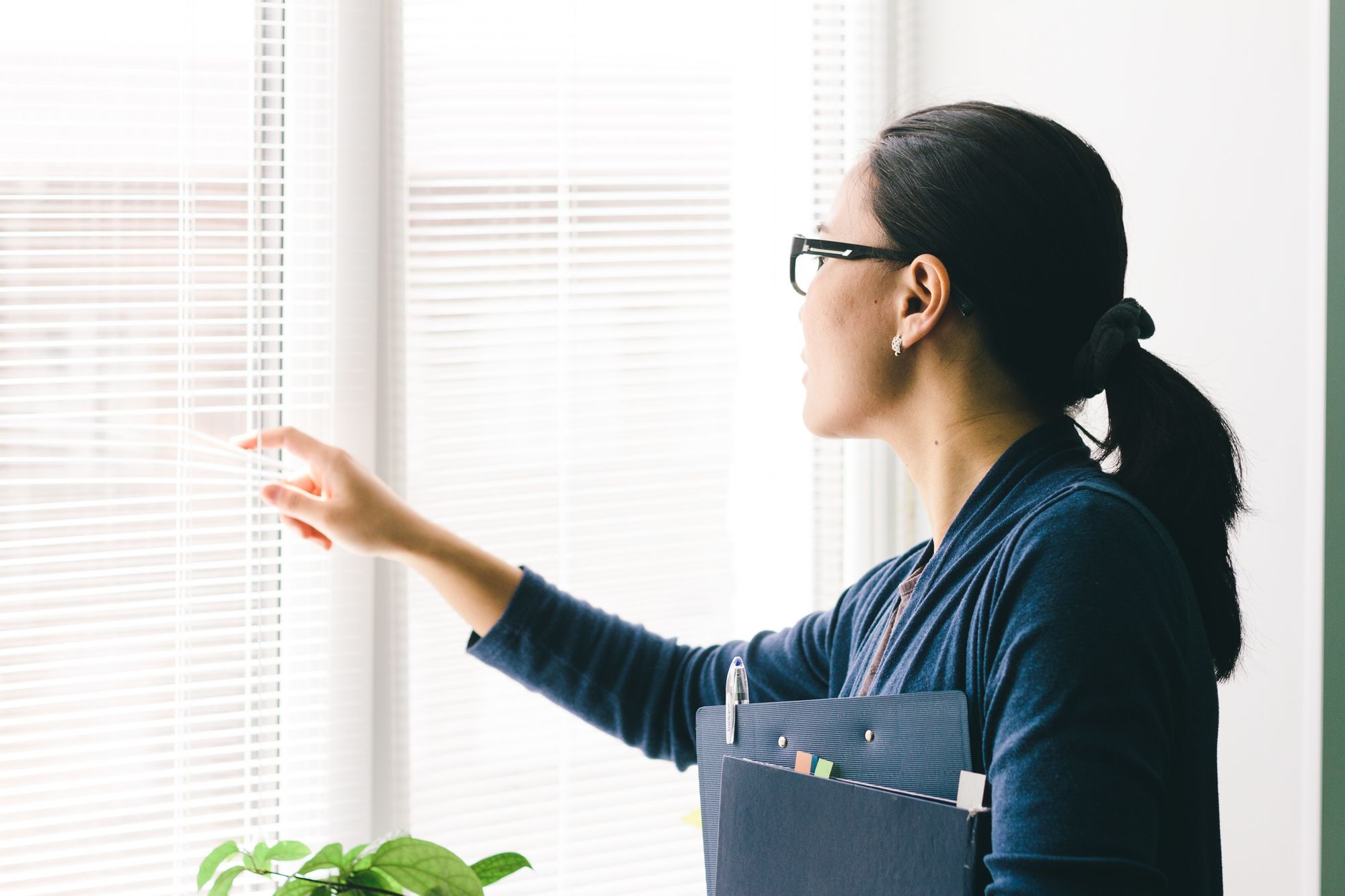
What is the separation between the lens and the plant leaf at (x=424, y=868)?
100cm

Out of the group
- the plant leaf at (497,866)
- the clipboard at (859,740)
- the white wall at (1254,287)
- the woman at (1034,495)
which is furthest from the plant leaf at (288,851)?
the white wall at (1254,287)

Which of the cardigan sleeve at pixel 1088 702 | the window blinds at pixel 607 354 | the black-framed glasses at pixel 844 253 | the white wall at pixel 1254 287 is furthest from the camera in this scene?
the window blinds at pixel 607 354

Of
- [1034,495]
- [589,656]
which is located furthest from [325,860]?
[1034,495]

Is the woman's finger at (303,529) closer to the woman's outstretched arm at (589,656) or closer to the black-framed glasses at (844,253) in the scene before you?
the woman's outstretched arm at (589,656)

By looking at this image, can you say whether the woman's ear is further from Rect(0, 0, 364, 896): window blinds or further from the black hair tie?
Rect(0, 0, 364, 896): window blinds

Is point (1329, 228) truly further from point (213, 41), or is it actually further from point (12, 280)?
point (12, 280)

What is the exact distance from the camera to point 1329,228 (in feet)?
3.54

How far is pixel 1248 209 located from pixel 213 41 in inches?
44.1

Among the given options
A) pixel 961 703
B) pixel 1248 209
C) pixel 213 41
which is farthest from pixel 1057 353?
pixel 213 41

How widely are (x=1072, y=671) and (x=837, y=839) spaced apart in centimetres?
23

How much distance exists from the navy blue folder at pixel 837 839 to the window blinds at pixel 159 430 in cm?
58

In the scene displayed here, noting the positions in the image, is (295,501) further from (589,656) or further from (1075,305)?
(1075,305)

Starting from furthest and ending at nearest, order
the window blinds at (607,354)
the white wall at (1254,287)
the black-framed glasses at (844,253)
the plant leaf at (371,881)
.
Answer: the window blinds at (607,354)
the white wall at (1254,287)
the plant leaf at (371,881)
the black-framed glasses at (844,253)

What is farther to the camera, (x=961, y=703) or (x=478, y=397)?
(x=478, y=397)
